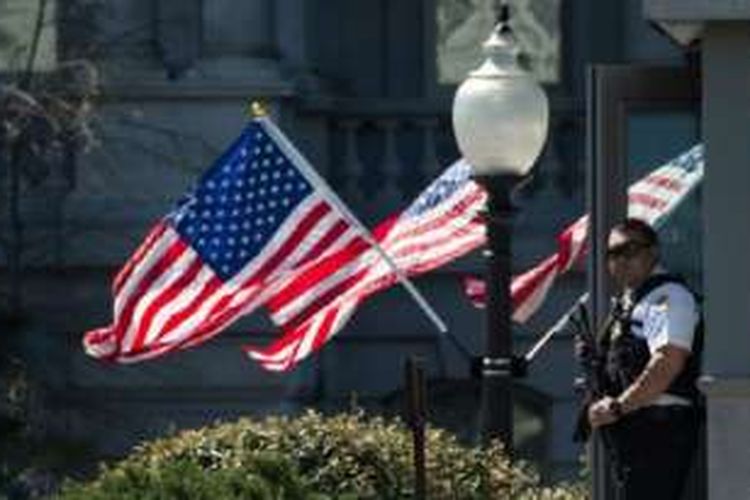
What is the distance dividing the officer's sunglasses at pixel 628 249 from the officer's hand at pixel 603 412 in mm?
561

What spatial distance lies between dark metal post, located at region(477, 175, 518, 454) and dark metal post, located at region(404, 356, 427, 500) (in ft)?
9.26

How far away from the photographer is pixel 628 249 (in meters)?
12.1

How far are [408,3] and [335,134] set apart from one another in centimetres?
131

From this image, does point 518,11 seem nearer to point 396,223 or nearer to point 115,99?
point 115,99

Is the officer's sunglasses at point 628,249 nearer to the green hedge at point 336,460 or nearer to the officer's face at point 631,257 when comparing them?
the officer's face at point 631,257

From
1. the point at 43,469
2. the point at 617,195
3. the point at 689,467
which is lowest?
the point at 43,469

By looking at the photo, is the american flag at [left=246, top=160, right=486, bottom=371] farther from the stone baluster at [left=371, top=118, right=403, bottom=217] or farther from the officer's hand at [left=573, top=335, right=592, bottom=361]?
the stone baluster at [left=371, top=118, right=403, bottom=217]

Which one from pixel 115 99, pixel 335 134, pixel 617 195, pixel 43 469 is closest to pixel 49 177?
pixel 115 99

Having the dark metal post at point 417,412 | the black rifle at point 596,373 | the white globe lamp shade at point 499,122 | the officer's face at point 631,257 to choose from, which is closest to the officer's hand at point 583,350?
the black rifle at point 596,373

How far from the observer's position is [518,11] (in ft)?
77.8

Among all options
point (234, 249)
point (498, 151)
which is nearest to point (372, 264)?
point (234, 249)

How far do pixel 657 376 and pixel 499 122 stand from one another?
340 cm

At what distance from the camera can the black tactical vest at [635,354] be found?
1221cm

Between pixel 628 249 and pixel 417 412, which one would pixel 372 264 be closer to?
pixel 628 249
